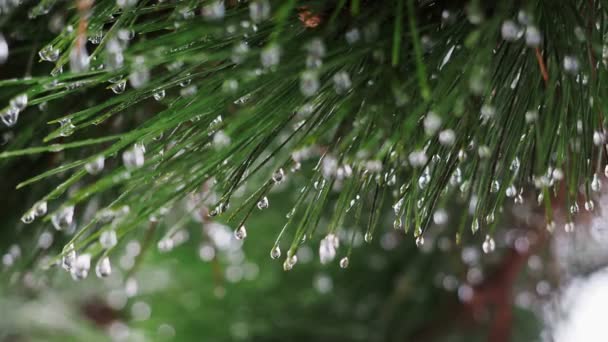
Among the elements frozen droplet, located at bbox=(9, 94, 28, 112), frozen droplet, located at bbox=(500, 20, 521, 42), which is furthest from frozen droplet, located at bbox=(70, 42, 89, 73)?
frozen droplet, located at bbox=(500, 20, 521, 42)

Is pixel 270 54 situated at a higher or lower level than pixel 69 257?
higher

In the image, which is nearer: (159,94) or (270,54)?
(270,54)

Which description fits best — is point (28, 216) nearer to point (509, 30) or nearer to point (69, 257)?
point (69, 257)

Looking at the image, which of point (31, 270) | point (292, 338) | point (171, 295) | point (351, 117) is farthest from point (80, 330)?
point (351, 117)

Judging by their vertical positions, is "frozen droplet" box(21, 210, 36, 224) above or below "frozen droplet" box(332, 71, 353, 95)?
below

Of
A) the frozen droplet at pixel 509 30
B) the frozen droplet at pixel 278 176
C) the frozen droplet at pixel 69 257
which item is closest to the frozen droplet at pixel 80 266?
the frozen droplet at pixel 69 257

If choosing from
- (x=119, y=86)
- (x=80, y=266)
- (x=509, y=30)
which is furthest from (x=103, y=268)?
(x=509, y=30)

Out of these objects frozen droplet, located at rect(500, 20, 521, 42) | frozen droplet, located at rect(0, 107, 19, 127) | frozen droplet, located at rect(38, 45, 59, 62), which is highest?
frozen droplet, located at rect(500, 20, 521, 42)

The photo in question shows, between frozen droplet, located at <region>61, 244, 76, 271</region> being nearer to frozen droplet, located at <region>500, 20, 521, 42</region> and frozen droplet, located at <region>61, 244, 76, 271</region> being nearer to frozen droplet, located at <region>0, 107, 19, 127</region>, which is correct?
frozen droplet, located at <region>0, 107, 19, 127</region>

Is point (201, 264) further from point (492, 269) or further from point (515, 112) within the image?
point (515, 112)
